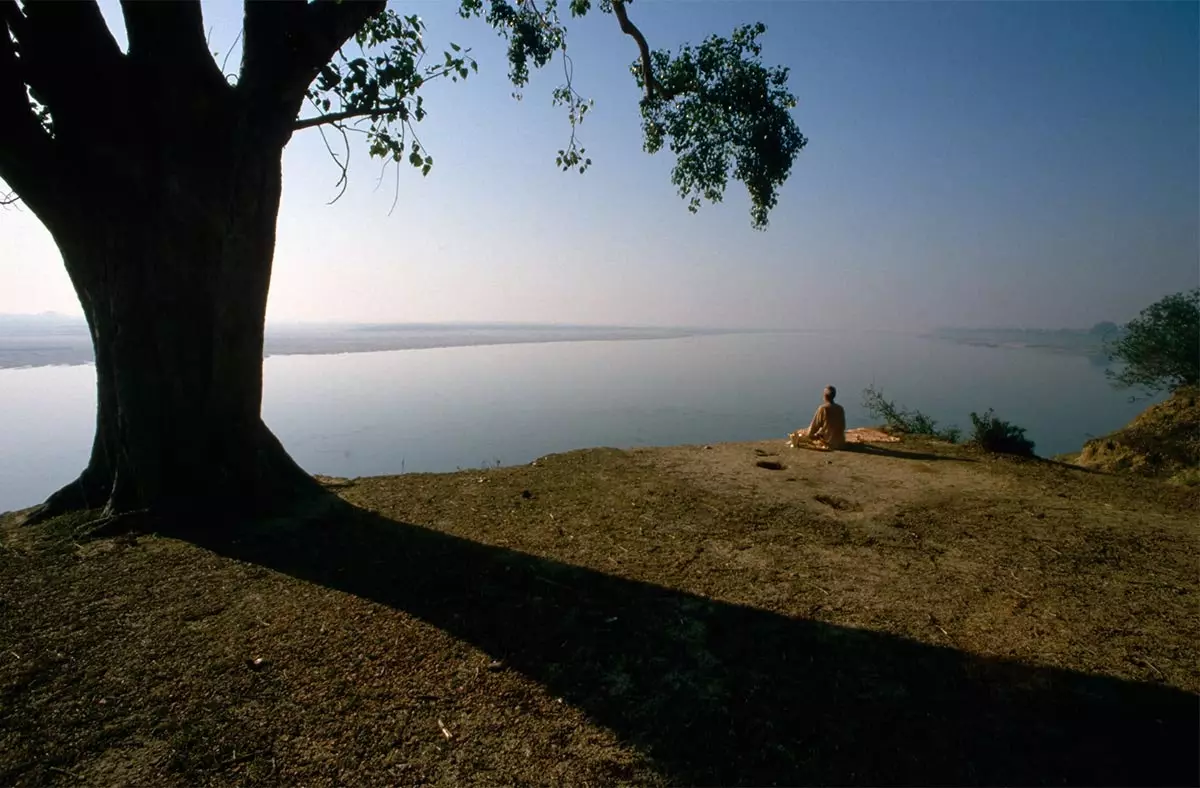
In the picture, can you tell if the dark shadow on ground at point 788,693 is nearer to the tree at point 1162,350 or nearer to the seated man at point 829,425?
the seated man at point 829,425

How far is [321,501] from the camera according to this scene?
630cm

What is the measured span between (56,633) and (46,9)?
5186 millimetres

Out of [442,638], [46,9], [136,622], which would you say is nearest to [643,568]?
[442,638]

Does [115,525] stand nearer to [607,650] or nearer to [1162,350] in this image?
[607,650]

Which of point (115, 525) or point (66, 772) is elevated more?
point (115, 525)

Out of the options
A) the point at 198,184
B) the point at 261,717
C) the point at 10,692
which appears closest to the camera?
the point at 261,717

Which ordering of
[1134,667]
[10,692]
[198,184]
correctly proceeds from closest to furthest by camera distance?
[10,692] < [1134,667] < [198,184]

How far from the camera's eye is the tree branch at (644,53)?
820 centimetres

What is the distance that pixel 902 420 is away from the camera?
13.9 meters

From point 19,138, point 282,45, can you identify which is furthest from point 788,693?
point 19,138

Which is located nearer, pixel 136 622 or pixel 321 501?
pixel 136 622

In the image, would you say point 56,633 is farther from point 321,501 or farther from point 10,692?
point 321,501

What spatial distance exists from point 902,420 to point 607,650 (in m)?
12.7

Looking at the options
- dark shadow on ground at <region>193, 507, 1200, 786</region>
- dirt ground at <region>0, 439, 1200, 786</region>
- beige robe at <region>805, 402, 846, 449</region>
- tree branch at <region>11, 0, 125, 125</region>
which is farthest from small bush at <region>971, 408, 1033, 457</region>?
tree branch at <region>11, 0, 125, 125</region>
